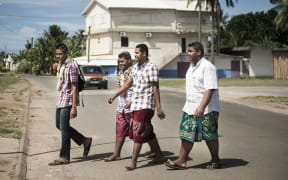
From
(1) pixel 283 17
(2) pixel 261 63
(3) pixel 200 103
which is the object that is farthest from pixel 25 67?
(3) pixel 200 103

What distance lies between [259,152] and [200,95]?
2355 millimetres

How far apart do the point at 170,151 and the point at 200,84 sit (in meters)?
2.21

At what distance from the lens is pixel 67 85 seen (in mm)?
7027

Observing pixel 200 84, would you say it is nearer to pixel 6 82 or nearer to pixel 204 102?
pixel 204 102

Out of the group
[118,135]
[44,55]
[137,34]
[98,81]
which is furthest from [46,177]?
[44,55]

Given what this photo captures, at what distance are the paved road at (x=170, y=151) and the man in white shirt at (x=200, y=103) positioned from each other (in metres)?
0.54

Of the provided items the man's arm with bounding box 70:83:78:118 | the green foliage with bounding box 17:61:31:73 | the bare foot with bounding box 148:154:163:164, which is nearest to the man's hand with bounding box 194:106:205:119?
the bare foot with bounding box 148:154:163:164

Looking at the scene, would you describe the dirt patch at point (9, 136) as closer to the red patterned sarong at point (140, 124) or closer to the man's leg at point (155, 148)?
the red patterned sarong at point (140, 124)

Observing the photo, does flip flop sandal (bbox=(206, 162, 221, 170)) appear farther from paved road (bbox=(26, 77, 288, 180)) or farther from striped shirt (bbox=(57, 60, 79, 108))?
striped shirt (bbox=(57, 60, 79, 108))

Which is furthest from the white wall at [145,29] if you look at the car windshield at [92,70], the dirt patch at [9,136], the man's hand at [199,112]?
the man's hand at [199,112]

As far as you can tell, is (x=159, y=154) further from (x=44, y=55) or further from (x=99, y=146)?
(x=44, y=55)

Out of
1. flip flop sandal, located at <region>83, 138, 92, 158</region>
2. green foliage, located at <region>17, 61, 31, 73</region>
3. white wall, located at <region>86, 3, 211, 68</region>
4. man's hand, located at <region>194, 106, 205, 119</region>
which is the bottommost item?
flip flop sandal, located at <region>83, 138, 92, 158</region>

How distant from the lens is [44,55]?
8388 centimetres

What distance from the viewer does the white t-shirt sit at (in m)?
6.30
